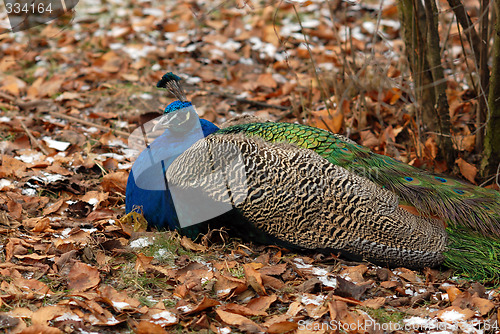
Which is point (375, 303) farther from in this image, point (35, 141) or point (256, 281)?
point (35, 141)

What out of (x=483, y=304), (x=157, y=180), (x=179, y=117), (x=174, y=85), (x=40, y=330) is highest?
(x=174, y=85)

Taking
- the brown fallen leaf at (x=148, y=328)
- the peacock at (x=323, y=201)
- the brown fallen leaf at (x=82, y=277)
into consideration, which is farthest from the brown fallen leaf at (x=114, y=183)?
the brown fallen leaf at (x=148, y=328)

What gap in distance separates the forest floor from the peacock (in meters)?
0.11

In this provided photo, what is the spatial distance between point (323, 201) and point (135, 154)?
200 cm

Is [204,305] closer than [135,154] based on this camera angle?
Yes

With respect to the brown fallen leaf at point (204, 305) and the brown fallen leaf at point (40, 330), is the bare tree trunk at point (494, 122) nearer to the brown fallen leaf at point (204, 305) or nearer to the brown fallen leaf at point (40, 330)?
the brown fallen leaf at point (204, 305)

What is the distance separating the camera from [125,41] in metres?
6.45

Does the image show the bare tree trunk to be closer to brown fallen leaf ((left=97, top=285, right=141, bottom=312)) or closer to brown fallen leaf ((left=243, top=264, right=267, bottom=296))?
brown fallen leaf ((left=243, top=264, right=267, bottom=296))

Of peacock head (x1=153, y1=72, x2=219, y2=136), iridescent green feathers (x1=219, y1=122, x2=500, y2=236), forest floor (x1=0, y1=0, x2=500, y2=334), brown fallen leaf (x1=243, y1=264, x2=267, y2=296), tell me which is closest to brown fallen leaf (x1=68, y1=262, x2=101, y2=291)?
forest floor (x1=0, y1=0, x2=500, y2=334)

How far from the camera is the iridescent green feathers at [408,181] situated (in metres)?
3.07

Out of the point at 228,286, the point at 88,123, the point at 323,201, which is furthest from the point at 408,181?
the point at 88,123

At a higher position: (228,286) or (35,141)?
(35,141)

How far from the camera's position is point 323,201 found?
3.07 meters

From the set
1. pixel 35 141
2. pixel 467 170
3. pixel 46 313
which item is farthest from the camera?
pixel 35 141
